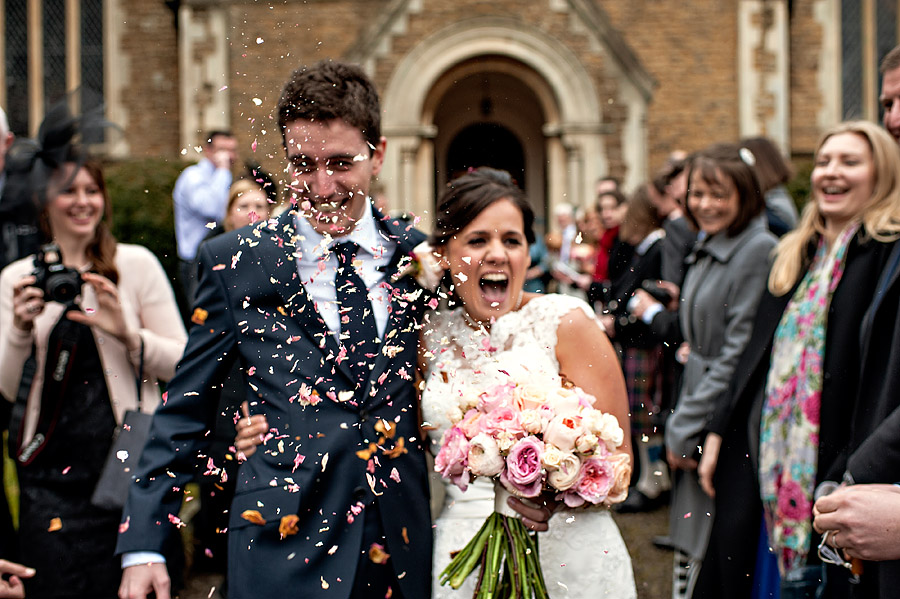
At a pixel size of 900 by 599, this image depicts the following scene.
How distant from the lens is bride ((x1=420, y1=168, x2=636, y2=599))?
2459mm

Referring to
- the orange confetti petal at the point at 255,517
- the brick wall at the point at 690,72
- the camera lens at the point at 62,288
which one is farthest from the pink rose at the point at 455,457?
the brick wall at the point at 690,72

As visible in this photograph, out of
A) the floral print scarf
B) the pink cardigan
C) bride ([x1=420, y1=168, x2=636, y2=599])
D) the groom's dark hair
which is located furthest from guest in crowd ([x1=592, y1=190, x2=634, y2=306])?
the groom's dark hair

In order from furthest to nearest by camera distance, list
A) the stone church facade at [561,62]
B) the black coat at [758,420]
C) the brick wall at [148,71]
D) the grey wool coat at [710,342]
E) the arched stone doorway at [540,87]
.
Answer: the brick wall at [148,71], the stone church facade at [561,62], the arched stone doorway at [540,87], the grey wool coat at [710,342], the black coat at [758,420]

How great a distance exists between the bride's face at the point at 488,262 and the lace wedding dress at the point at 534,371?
0.28ft

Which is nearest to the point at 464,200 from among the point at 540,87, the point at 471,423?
the point at 471,423

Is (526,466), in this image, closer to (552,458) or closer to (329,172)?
(552,458)

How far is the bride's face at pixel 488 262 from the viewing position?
2416mm

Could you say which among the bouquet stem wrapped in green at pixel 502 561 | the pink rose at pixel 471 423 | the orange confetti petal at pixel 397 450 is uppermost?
the pink rose at pixel 471 423

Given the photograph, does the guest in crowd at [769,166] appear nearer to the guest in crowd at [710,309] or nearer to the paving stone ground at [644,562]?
the guest in crowd at [710,309]

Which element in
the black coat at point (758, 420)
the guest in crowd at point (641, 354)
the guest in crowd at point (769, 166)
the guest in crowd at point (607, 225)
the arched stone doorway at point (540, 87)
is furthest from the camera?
the arched stone doorway at point (540, 87)

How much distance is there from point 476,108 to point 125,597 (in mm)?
1571

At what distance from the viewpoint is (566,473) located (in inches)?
85.3

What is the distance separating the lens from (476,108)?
6.91 ft

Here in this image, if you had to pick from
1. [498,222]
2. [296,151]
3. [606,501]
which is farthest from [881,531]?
[296,151]
